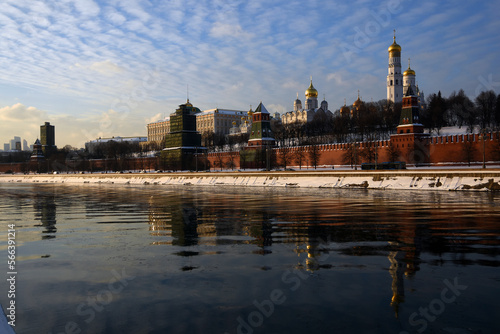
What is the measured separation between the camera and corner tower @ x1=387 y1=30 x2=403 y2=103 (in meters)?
99.1

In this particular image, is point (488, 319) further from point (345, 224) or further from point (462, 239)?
point (345, 224)

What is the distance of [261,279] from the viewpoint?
655cm

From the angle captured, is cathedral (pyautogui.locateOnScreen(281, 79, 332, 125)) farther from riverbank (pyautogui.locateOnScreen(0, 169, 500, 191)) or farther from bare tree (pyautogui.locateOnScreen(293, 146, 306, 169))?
riverbank (pyautogui.locateOnScreen(0, 169, 500, 191))

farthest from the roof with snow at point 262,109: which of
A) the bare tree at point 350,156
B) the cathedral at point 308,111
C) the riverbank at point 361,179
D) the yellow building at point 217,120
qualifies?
the yellow building at point 217,120

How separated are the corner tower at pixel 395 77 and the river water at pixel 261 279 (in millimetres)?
93423

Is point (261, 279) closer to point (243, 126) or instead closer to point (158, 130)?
point (243, 126)

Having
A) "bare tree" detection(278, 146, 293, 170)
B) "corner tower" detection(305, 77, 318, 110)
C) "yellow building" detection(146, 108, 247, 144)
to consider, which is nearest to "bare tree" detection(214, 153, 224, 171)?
"bare tree" detection(278, 146, 293, 170)

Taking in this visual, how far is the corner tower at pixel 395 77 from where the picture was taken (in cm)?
9906

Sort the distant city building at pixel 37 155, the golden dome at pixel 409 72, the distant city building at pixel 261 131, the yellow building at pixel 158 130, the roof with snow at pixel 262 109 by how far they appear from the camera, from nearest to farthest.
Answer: the distant city building at pixel 261 131 → the roof with snow at pixel 262 109 → the golden dome at pixel 409 72 → the distant city building at pixel 37 155 → the yellow building at pixel 158 130

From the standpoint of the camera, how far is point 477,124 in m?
73.7

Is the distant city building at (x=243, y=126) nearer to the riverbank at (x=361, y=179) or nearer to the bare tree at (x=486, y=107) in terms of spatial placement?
the bare tree at (x=486, y=107)

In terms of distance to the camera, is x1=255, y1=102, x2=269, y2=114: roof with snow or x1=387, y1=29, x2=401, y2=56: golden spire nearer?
x1=255, y1=102, x2=269, y2=114: roof with snow

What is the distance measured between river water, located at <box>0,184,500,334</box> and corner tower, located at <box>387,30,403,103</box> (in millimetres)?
93423

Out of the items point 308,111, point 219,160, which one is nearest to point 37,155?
point 219,160
